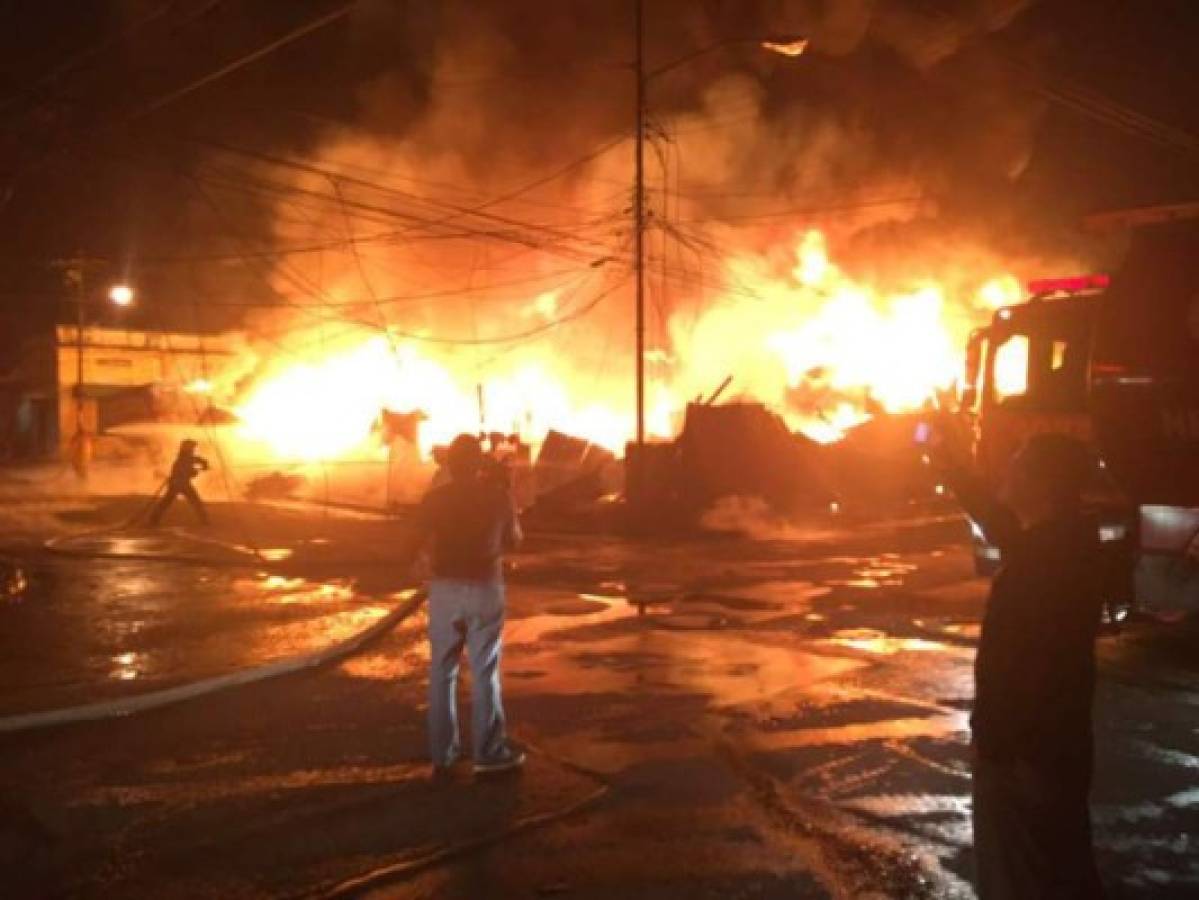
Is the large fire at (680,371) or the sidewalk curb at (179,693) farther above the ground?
the large fire at (680,371)

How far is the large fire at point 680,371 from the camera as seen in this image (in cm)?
2959

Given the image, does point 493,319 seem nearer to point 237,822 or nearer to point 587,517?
point 587,517

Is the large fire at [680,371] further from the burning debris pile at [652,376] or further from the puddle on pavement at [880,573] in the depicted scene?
the puddle on pavement at [880,573]

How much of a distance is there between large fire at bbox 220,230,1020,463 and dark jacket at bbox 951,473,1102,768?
23.2 metres

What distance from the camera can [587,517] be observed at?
68.9ft

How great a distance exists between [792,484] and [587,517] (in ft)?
14.4

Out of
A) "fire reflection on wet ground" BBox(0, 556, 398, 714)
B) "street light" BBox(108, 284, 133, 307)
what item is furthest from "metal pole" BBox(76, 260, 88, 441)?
"fire reflection on wet ground" BBox(0, 556, 398, 714)

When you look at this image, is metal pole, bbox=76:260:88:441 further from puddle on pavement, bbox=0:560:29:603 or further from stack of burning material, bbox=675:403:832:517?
puddle on pavement, bbox=0:560:29:603

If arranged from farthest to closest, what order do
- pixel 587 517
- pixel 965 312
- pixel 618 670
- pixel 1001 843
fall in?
pixel 965 312, pixel 587 517, pixel 618 670, pixel 1001 843

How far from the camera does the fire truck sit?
8.27 m

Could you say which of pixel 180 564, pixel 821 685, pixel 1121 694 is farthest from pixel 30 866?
pixel 180 564

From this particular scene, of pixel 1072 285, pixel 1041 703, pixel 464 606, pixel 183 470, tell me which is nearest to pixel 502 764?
pixel 464 606

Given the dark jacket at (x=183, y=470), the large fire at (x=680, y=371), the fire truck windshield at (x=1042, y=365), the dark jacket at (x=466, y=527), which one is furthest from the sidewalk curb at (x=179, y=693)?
the large fire at (x=680, y=371)

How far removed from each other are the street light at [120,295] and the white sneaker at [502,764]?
123 ft
